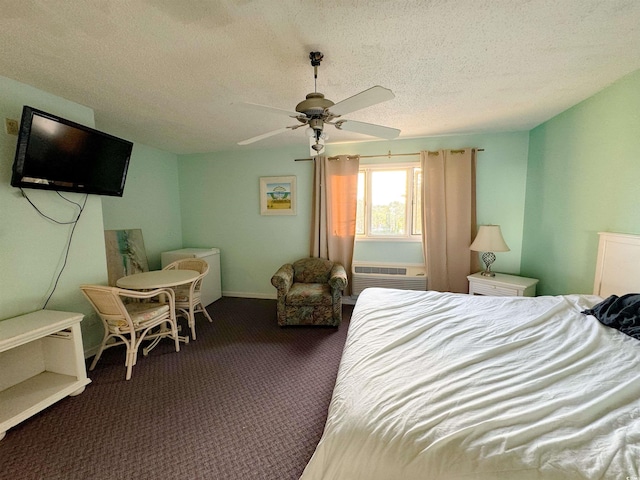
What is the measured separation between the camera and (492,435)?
845 millimetres

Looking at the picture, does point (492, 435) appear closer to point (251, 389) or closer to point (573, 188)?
point (251, 389)

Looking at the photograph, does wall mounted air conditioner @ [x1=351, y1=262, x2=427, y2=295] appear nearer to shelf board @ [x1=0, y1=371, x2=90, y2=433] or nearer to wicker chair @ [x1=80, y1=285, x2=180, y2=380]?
wicker chair @ [x1=80, y1=285, x2=180, y2=380]

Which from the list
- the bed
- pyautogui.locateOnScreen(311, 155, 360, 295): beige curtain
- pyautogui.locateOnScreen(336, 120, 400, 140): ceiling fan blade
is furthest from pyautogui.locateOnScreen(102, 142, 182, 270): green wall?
the bed

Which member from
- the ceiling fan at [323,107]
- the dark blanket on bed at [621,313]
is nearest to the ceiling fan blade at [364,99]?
the ceiling fan at [323,107]

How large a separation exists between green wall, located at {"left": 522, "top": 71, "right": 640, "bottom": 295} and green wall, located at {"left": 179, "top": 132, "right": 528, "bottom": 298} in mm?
243

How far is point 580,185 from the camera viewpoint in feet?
7.92

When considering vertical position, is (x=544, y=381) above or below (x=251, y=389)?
above

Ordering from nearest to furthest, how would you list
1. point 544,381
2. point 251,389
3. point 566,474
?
A: point 566,474
point 544,381
point 251,389

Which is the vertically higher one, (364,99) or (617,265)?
(364,99)

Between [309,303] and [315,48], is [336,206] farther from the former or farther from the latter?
[315,48]

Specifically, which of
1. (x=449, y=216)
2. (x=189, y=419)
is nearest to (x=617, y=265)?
(x=449, y=216)

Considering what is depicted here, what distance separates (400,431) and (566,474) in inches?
17.7

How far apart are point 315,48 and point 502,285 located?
3032 millimetres

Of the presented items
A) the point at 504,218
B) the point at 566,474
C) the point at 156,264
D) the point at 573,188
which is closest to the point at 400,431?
the point at 566,474
